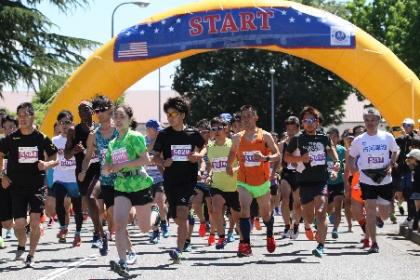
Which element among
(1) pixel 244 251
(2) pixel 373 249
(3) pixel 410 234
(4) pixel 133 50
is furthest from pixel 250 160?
(4) pixel 133 50

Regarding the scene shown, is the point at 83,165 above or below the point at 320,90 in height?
below

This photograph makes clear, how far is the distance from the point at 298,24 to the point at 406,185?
202 inches

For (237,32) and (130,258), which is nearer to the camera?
(130,258)

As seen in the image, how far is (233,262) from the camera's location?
11.2 m

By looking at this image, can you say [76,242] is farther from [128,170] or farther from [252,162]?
[128,170]

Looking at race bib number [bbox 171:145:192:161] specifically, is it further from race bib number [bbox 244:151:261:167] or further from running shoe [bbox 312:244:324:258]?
running shoe [bbox 312:244:324:258]

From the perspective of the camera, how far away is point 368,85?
2081 centimetres

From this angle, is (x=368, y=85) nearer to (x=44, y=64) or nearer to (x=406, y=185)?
(x=406, y=185)

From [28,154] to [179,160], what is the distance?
5.96 ft

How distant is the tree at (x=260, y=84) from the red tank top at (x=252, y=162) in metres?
48.5

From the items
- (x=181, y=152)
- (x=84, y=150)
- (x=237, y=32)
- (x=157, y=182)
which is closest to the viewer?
(x=181, y=152)

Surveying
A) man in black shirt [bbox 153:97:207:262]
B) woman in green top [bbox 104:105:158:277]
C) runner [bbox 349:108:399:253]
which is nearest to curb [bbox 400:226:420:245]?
runner [bbox 349:108:399:253]

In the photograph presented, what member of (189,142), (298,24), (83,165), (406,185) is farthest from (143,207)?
(298,24)

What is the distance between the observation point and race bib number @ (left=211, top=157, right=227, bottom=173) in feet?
44.5
